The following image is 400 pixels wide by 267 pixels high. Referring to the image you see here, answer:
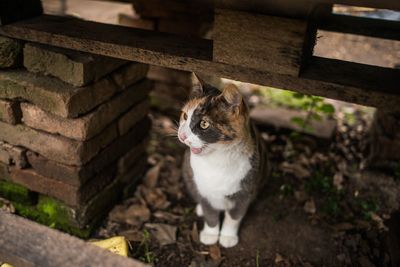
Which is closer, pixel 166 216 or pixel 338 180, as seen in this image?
pixel 166 216

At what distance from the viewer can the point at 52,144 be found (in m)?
2.58

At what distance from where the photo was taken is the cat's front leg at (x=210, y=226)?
2.85 m

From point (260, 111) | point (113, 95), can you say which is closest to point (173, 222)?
point (113, 95)

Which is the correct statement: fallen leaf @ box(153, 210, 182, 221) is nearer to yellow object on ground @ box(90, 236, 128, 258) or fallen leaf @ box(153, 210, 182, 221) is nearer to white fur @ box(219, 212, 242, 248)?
white fur @ box(219, 212, 242, 248)

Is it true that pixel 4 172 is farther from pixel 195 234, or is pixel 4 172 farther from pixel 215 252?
pixel 215 252

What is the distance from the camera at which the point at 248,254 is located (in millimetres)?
2820

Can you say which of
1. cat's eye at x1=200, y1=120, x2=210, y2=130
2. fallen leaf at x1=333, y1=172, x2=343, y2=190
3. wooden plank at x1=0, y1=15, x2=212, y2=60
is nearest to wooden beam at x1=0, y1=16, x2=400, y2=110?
wooden plank at x1=0, y1=15, x2=212, y2=60

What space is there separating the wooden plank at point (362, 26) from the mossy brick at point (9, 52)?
215 cm

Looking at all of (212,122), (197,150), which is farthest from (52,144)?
(212,122)

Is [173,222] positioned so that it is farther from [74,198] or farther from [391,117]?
[391,117]

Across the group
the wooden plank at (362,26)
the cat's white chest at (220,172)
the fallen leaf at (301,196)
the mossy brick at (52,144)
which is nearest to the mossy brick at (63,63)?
the mossy brick at (52,144)

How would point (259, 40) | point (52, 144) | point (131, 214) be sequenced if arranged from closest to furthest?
point (259, 40) → point (52, 144) → point (131, 214)

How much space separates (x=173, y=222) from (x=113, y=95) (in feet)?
3.63

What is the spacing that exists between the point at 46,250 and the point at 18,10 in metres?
1.56
